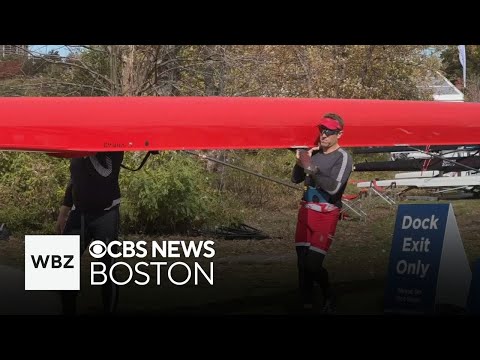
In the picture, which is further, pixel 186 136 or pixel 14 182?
pixel 14 182

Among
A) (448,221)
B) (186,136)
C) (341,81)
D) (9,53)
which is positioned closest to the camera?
(186,136)

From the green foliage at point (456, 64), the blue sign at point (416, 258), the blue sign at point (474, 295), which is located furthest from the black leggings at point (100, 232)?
the green foliage at point (456, 64)

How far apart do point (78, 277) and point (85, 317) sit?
0.26 m

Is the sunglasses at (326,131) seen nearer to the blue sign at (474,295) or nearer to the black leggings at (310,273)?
the black leggings at (310,273)

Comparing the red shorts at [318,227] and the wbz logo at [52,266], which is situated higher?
the red shorts at [318,227]

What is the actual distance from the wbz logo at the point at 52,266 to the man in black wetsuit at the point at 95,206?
0.08 meters

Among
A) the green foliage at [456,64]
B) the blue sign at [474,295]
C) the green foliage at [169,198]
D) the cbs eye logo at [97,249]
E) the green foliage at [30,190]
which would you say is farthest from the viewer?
the green foliage at [456,64]

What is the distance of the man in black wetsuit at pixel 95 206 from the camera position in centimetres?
624

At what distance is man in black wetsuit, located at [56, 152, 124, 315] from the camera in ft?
20.5

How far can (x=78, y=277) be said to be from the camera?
619cm

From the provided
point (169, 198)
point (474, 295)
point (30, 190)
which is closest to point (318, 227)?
point (474, 295)

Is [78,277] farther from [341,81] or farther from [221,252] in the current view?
[341,81]

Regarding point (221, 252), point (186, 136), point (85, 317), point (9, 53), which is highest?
point (9, 53)

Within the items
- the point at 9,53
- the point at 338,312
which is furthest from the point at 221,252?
the point at 9,53
